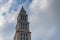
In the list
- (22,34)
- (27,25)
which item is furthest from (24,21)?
(22,34)

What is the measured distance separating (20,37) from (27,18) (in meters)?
14.6

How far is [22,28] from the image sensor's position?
3831 inches

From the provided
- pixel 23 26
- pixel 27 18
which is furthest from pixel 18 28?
pixel 27 18

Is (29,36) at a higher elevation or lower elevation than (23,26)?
lower

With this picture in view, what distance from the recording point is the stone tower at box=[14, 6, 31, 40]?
9445 centimetres

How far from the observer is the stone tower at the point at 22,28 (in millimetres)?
94450

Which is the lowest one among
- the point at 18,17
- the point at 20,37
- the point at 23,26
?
the point at 20,37

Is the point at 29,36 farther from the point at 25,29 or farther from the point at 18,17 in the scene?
the point at 18,17

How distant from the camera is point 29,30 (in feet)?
322

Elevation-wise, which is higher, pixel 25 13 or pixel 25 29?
pixel 25 13

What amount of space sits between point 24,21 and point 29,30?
668cm

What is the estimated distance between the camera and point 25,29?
319 ft

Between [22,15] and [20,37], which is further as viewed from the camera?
[22,15]

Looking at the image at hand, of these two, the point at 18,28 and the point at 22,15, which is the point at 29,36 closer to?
the point at 18,28
